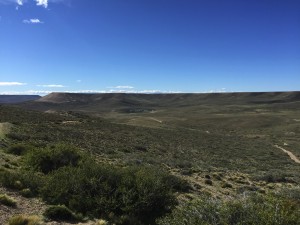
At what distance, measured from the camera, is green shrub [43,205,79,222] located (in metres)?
11.6

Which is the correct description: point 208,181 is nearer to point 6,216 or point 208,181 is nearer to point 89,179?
point 89,179

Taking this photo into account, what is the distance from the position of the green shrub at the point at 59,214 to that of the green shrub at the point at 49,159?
22.6 feet

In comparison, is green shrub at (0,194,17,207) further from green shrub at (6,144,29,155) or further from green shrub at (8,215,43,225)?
green shrub at (6,144,29,155)

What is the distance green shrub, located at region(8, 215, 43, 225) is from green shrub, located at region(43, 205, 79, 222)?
0.68m

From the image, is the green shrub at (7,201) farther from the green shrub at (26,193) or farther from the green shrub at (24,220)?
the green shrub at (24,220)

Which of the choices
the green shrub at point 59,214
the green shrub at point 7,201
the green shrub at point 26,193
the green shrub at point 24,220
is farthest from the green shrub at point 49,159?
the green shrub at point 24,220

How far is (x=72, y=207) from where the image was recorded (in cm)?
1273

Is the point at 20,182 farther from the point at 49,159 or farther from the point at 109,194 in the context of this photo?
the point at 49,159

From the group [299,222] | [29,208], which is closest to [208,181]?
[29,208]

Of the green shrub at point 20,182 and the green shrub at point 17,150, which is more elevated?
the green shrub at point 20,182

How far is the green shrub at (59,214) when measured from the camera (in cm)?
1160

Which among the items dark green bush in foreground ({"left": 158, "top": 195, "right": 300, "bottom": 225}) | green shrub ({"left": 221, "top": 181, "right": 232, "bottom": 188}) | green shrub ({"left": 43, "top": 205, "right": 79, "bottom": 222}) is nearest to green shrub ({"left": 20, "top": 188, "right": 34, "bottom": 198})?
green shrub ({"left": 43, "top": 205, "right": 79, "bottom": 222})

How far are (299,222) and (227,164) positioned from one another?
28439 mm

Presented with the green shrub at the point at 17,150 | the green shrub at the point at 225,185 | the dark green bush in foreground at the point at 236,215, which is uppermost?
the dark green bush in foreground at the point at 236,215
